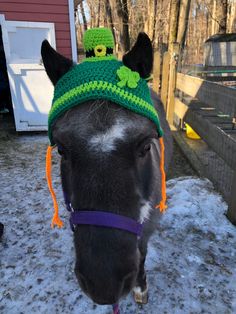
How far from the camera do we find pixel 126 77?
153 centimetres

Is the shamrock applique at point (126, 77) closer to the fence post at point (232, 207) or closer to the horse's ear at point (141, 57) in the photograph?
the horse's ear at point (141, 57)

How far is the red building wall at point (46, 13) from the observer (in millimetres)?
6066

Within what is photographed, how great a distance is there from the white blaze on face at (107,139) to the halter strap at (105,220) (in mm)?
311

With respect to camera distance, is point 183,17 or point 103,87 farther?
point 183,17

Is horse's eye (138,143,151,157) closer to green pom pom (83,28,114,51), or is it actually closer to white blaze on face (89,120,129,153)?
white blaze on face (89,120,129,153)

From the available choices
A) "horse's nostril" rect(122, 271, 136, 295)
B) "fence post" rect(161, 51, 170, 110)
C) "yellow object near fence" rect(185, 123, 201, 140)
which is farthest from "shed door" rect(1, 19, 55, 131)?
"horse's nostril" rect(122, 271, 136, 295)

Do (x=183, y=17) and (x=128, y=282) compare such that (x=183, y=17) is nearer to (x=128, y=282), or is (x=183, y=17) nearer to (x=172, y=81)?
(x=172, y=81)

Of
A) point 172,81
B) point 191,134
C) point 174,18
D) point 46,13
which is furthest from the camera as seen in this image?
point 174,18

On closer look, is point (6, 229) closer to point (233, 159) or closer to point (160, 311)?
point (160, 311)

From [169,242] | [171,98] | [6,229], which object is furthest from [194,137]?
[6,229]

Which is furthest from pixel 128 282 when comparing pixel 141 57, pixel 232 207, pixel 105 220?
pixel 232 207

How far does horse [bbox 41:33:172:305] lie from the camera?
1243mm

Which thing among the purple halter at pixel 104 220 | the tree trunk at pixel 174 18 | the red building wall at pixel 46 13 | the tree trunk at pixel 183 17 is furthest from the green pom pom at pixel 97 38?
the tree trunk at pixel 183 17

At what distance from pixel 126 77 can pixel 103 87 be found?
0.15 m
